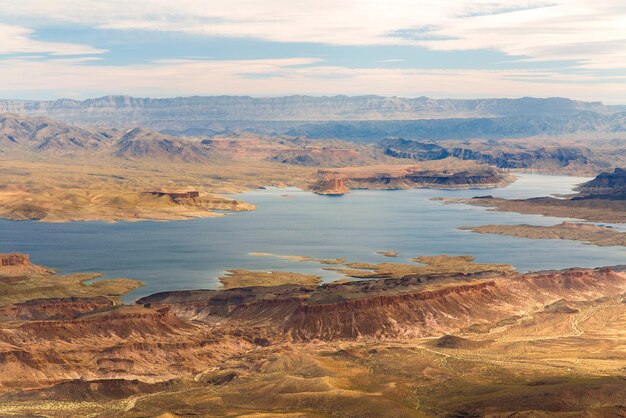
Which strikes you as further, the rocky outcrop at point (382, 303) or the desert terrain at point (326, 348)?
the rocky outcrop at point (382, 303)

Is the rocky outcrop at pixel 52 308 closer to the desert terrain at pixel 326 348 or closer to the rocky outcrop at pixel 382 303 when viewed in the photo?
the desert terrain at pixel 326 348

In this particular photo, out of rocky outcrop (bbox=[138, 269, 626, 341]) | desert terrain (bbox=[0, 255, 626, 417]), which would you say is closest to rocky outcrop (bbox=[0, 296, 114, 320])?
desert terrain (bbox=[0, 255, 626, 417])

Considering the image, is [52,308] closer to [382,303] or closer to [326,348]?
[326,348]

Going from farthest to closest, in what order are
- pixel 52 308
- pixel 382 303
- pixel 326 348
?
pixel 52 308 → pixel 382 303 → pixel 326 348

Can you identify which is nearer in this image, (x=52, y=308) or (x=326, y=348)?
(x=326, y=348)

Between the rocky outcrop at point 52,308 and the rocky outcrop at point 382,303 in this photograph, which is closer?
the rocky outcrop at point 382,303

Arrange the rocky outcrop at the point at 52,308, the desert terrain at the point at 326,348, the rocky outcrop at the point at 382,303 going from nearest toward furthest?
1. the desert terrain at the point at 326,348
2. the rocky outcrop at the point at 382,303
3. the rocky outcrop at the point at 52,308

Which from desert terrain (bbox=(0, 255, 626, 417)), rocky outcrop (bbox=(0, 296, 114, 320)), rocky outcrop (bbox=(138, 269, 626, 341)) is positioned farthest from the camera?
rocky outcrop (bbox=(0, 296, 114, 320))

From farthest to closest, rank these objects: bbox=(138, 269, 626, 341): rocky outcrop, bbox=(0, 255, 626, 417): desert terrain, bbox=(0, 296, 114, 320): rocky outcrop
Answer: bbox=(0, 296, 114, 320): rocky outcrop, bbox=(138, 269, 626, 341): rocky outcrop, bbox=(0, 255, 626, 417): desert terrain

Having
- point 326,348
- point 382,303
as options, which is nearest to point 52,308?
point 326,348

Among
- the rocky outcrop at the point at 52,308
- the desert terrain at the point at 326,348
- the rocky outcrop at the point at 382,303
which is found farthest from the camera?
the rocky outcrop at the point at 52,308

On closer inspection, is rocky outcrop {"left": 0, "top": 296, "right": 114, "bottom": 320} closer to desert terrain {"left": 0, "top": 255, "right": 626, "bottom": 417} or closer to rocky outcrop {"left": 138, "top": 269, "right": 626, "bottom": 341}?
desert terrain {"left": 0, "top": 255, "right": 626, "bottom": 417}

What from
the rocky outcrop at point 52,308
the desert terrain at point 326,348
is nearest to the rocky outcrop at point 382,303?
the desert terrain at point 326,348

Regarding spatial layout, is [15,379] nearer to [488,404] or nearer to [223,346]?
[223,346]
